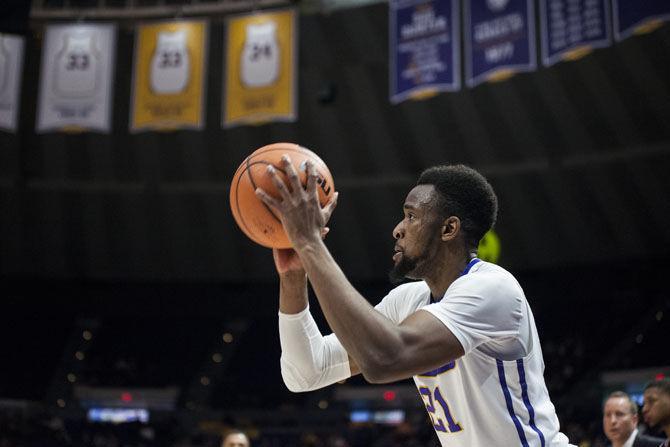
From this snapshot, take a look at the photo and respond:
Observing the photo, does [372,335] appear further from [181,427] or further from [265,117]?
[181,427]

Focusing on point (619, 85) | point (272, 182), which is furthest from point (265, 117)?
point (272, 182)

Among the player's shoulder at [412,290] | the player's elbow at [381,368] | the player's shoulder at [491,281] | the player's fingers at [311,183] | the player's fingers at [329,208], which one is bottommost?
the player's elbow at [381,368]

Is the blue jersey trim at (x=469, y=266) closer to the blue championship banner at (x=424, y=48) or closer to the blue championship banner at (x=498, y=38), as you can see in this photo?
the blue championship banner at (x=498, y=38)

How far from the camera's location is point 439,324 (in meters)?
2.41

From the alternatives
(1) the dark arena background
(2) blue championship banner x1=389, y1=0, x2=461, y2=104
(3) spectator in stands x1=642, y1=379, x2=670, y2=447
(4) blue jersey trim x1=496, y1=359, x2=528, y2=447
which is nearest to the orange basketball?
(4) blue jersey trim x1=496, y1=359, x2=528, y2=447

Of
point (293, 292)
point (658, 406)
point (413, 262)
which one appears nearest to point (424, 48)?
point (658, 406)

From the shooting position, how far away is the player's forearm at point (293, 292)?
2.95 metres

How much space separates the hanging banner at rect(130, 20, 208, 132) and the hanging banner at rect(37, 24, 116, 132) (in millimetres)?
471

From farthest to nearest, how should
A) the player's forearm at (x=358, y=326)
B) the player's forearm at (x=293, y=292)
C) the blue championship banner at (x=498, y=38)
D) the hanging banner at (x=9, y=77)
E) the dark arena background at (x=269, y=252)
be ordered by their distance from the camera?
1. the dark arena background at (x=269, y=252)
2. the hanging banner at (x=9, y=77)
3. the blue championship banner at (x=498, y=38)
4. the player's forearm at (x=293, y=292)
5. the player's forearm at (x=358, y=326)

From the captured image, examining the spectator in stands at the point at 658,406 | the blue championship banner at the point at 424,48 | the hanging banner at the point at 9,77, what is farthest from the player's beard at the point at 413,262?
the hanging banner at the point at 9,77

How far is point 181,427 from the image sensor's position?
24312 mm

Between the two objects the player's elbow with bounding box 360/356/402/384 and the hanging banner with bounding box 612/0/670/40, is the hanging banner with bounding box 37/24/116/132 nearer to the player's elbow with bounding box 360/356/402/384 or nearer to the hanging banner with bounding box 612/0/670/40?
the hanging banner with bounding box 612/0/670/40

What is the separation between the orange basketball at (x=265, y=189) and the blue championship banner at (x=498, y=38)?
26.9ft

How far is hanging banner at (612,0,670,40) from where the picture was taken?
9.74 metres
